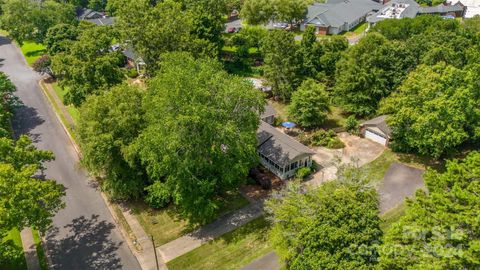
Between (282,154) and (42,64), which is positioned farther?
(42,64)

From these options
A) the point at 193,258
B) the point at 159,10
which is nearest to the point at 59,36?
the point at 159,10

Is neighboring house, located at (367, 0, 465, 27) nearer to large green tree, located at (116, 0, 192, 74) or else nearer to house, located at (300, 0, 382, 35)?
house, located at (300, 0, 382, 35)

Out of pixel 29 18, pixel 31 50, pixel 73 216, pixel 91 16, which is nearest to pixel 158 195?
pixel 73 216

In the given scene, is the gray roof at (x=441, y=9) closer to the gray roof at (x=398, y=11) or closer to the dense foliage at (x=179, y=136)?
the gray roof at (x=398, y=11)

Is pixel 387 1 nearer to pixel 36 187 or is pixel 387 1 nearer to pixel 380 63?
pixel 380 63

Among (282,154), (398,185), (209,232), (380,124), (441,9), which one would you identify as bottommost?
(209,232)

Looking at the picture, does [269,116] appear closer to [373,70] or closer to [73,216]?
[373,70]

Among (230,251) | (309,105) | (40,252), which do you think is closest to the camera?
(230,251)
